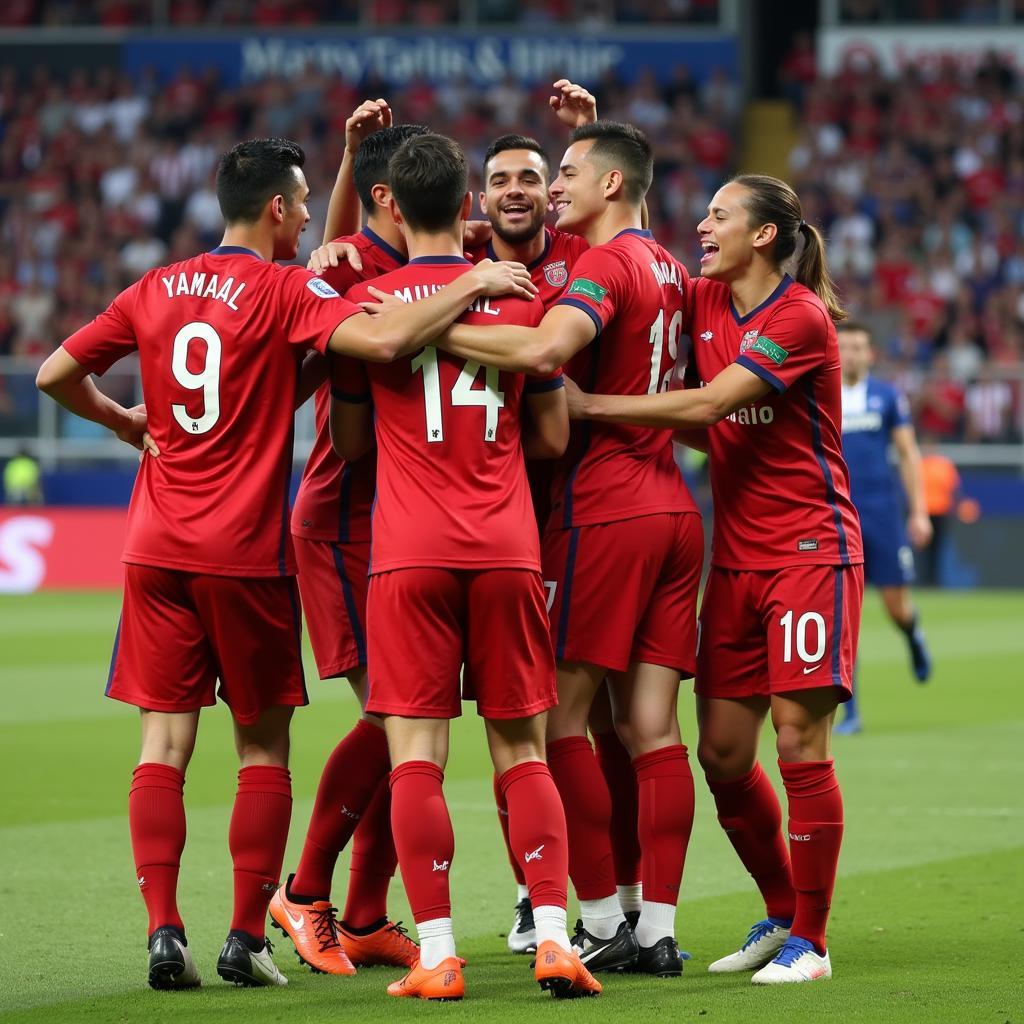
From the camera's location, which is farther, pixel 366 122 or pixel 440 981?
pixel 366 122

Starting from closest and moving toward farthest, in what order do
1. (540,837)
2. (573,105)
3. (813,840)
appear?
(540,837) → (813,840) → (573,105)

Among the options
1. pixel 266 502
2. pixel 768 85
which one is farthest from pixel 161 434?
pixel 768 85

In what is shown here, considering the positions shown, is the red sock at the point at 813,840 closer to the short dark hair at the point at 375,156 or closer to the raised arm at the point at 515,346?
the raised arm at the point at 515,346

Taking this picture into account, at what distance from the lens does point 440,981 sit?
479 centimetres

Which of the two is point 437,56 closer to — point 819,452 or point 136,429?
point 136,429

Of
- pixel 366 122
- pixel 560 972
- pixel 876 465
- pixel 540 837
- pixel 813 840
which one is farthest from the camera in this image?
pixel 876 465

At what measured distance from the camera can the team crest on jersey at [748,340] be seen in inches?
209

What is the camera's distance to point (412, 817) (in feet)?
15.8

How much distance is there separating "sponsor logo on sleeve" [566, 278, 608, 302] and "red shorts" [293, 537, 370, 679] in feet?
3.24

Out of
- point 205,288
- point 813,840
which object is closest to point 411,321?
point 205,288

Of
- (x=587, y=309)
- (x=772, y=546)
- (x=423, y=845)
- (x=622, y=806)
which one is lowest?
(x=622, y=806)

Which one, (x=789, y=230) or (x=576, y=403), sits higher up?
(x=789, y=230)

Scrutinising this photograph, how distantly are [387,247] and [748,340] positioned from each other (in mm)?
1121

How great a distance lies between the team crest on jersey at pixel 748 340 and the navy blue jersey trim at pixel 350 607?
1.32 meters
